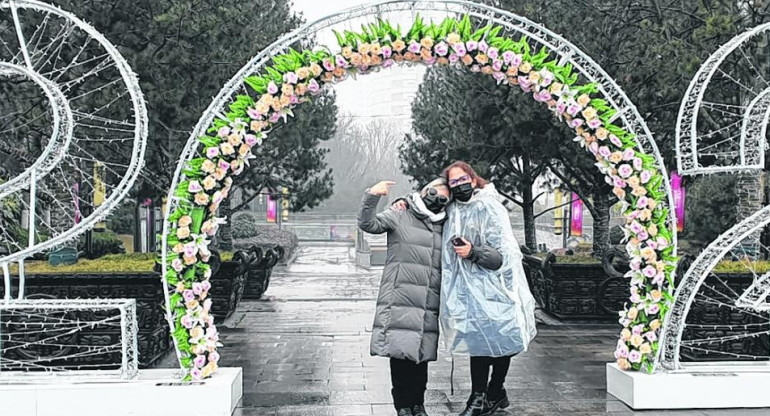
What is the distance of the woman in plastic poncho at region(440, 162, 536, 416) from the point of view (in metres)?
4.70

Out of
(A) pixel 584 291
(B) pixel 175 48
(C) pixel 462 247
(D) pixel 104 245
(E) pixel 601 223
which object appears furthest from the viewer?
(D) pixel 104 245

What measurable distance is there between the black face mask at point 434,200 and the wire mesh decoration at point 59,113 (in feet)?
6.48

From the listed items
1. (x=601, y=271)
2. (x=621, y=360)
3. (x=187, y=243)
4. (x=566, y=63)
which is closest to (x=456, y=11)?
(x=566, y=63)

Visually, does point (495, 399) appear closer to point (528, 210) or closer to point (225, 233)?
point (528, 210)

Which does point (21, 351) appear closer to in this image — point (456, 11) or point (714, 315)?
point (456, 11)

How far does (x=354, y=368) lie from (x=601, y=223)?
602 cm

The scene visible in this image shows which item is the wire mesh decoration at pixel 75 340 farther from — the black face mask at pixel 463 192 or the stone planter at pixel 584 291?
the stone planter at pixel 584 291

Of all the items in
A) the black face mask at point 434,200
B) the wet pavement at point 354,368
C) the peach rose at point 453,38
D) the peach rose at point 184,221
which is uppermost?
the peach rose at point 453,38

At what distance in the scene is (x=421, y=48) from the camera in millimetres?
5223

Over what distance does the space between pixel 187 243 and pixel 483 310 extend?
6.83ft

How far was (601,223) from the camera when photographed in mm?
11609

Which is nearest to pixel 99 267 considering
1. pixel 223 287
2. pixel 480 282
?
pixel 223 287

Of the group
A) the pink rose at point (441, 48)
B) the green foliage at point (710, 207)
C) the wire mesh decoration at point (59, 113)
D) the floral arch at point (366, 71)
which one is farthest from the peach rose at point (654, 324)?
the green foliage at point (710, 207)

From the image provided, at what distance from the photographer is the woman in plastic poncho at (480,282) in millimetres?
4699
